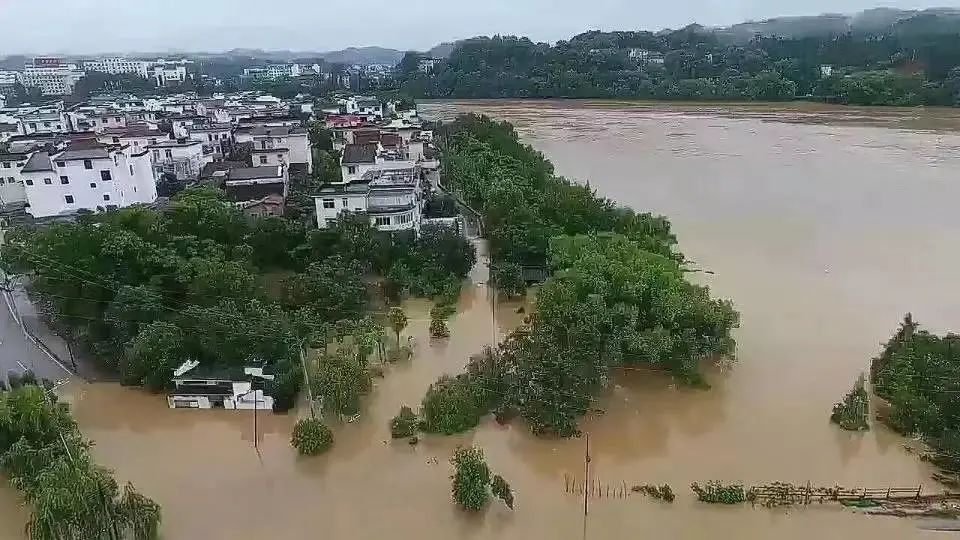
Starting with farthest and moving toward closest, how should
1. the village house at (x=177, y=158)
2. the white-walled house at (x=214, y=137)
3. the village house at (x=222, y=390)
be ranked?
the white-walled house at (x=214, y=137) → the village house at (x=177, y=158) → the village house at (x=222, y=390)

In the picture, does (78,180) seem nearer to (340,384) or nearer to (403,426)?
(340,384)

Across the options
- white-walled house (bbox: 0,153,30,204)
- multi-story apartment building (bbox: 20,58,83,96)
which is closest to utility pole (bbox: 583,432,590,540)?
white-walled house (bbox: 0,153,30,204)

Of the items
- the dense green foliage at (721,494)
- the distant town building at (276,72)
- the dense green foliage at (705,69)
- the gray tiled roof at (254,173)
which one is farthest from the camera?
the distant town building at (276,72)

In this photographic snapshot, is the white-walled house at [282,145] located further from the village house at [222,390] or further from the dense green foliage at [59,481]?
the dense green foliage at [59,481]

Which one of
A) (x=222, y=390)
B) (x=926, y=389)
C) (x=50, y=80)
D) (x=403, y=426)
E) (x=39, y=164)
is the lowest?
(x=403, y=426)

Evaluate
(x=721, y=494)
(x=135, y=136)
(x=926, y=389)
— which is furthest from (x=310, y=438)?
(x=135, y=136)

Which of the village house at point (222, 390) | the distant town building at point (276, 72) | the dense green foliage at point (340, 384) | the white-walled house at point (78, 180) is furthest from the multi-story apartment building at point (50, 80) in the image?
the dense green foliage at point (340, 384)
